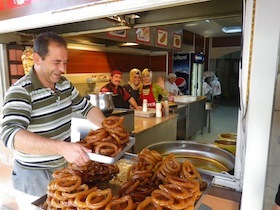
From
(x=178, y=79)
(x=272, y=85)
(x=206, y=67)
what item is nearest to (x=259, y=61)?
(x=272, y=85)

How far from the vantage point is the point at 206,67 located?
9.45 meters

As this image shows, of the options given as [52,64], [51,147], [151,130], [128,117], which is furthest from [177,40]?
[51,147]

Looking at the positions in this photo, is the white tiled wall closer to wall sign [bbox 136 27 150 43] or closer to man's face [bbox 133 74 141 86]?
man's face [bbox 133 74 141 86]

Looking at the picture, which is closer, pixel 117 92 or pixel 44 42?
pixel 44 42

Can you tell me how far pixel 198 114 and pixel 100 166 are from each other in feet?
15.3

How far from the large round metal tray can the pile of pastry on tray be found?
574 millimetres

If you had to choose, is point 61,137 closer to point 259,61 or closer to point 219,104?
point 259,61

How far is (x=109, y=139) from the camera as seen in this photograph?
893 millimetres

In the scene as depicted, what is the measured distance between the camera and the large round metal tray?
57.6 inches

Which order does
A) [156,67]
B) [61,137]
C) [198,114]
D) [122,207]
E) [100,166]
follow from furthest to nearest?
[156,67] < [198,114] < [61,137] < [100,166] < [122,207]

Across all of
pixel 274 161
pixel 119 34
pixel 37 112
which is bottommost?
pixel 274 161

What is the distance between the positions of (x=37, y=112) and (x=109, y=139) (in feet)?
1.85

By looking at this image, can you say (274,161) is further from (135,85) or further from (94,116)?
(135,85)

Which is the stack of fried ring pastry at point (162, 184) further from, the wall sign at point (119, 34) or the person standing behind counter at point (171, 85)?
the person standing behind counter at point (171, 85)
